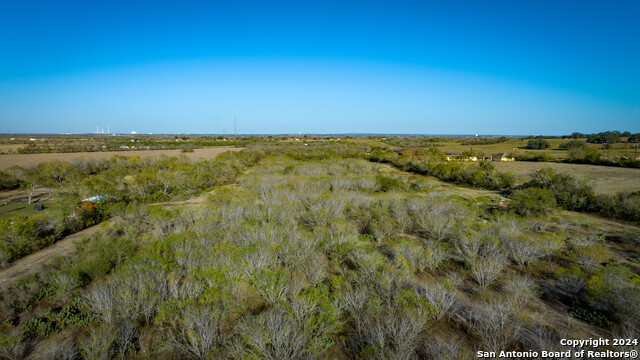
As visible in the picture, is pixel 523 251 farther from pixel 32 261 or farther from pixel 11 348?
pixel 32 261

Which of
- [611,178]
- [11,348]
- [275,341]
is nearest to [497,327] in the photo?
[275,341]

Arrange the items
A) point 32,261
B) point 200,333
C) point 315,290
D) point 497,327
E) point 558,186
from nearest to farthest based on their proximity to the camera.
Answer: point 200,333, point 497,327, point 315,290, point 32,261, point 558,186

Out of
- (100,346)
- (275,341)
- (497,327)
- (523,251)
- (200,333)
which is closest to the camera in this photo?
(275,341)

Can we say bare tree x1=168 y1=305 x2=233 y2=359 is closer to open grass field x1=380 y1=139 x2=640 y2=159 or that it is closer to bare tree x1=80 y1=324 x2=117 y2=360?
bare tree x1=80 y1=324 x2=117 y2=360

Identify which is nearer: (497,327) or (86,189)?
(497,327)

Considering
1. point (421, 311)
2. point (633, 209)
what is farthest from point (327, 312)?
point (633, 209)

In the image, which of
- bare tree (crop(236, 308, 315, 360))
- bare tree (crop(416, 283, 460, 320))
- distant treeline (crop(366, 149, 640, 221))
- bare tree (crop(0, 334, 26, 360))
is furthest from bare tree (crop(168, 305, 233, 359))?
distant treeline (crop(366, 149, 640, 221))
